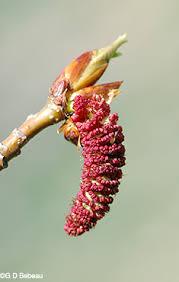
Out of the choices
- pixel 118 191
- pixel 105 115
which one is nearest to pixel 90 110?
pixel 105 115

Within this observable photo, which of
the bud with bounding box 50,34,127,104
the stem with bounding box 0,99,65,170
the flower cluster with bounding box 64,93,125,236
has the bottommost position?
the flower cluster with bounding box 64,93,125,236

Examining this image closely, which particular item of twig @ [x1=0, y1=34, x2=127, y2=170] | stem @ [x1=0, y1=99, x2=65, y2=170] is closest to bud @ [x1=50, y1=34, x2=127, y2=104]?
twig @ [x1=0, y1=34, x2=127, y2=170]

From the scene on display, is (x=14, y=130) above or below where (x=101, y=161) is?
above

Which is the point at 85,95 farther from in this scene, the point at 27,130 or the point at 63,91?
the point at 27,130

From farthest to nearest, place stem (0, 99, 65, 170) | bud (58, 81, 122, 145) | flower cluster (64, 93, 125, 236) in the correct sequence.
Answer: bud (58, 81, 122, 145) < stem (0, 99, 65, 170) < flower cluster (64, 93, 125, 236)

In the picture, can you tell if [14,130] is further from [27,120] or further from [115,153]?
[115,153]

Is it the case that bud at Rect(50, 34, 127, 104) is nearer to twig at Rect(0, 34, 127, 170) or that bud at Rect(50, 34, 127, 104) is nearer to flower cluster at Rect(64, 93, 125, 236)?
twig at Rect(0, 34, 127, 170)

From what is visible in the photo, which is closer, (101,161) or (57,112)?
(101,161)

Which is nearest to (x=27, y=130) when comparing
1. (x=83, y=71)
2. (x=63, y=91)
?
(x=63, y=91)
